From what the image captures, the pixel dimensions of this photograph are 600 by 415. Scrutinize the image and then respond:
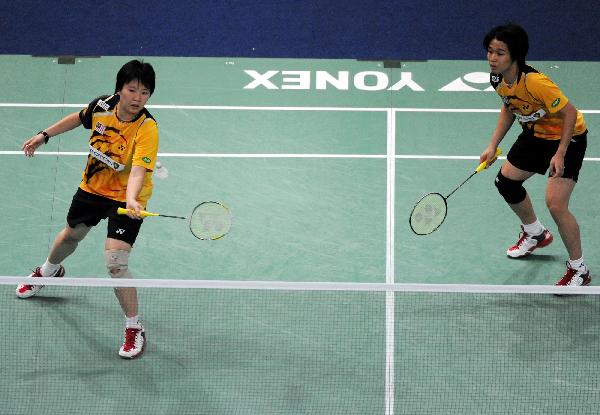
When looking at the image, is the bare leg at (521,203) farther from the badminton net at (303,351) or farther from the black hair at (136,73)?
the black hair at (136,73)

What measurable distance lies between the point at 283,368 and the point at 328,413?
20.6 inches

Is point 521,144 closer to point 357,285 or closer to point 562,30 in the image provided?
point 357,285

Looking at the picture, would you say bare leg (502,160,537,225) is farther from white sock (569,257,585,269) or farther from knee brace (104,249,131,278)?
knee brace (104,249,131,278)

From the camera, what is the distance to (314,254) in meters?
8.28

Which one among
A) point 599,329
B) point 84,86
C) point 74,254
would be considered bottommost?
point 599,329

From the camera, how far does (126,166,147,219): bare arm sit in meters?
6.45

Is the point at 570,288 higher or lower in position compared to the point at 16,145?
lower

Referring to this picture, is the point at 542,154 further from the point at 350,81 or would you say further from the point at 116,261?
the point at 350,81

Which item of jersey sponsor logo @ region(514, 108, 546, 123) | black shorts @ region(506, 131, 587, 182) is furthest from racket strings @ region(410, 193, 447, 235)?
jersey sponsor logo @ region(514, 108, 546, 123)

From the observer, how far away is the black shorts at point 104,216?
687cm

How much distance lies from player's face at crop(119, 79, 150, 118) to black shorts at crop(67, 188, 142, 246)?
27.1 inches

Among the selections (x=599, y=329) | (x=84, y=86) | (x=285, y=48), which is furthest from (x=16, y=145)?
(x=599, y=329)

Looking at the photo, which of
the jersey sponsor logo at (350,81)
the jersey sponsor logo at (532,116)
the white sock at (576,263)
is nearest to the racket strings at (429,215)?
the jersey sponsor logo at (532,116)

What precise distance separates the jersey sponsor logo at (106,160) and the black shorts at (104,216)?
26 cm
